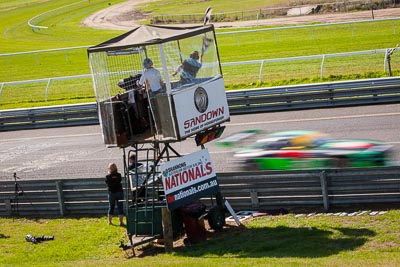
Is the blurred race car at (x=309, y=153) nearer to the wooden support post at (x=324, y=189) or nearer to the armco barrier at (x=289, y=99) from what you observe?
the wooden support post at (x=324, y=189)

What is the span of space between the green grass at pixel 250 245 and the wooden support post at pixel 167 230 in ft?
0.53

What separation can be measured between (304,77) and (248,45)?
14.2 m

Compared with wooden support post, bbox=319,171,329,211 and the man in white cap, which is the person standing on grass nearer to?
the man in white cap

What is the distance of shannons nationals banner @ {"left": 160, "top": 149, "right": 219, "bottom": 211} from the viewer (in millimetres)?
17250

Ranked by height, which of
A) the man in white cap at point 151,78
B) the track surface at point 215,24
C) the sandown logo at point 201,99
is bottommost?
the track surface at point 215,24

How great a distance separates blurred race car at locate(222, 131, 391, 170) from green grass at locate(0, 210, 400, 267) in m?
2.14

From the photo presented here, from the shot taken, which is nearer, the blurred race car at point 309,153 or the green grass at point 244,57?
the blurred race car at point 309,153

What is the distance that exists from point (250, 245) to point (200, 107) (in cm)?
307

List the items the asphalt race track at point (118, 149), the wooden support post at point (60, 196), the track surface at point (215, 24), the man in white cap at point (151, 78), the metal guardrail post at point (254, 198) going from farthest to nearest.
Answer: the track surface at point (215, 24) < the asphalt race track at point (118, 149) < the wooden support post at point (60, 196) < the metal guardrail post at point (254, 198) < the man in white cap at point (151, 78)

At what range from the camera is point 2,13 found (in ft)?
297

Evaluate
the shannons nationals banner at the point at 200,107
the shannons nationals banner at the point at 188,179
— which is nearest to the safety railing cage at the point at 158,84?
the shannons nationals banner at the point at 200,107

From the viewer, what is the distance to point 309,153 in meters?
20.2

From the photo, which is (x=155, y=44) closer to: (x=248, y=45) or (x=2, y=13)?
(x=248, y=45)

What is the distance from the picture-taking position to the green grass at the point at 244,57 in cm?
3469
